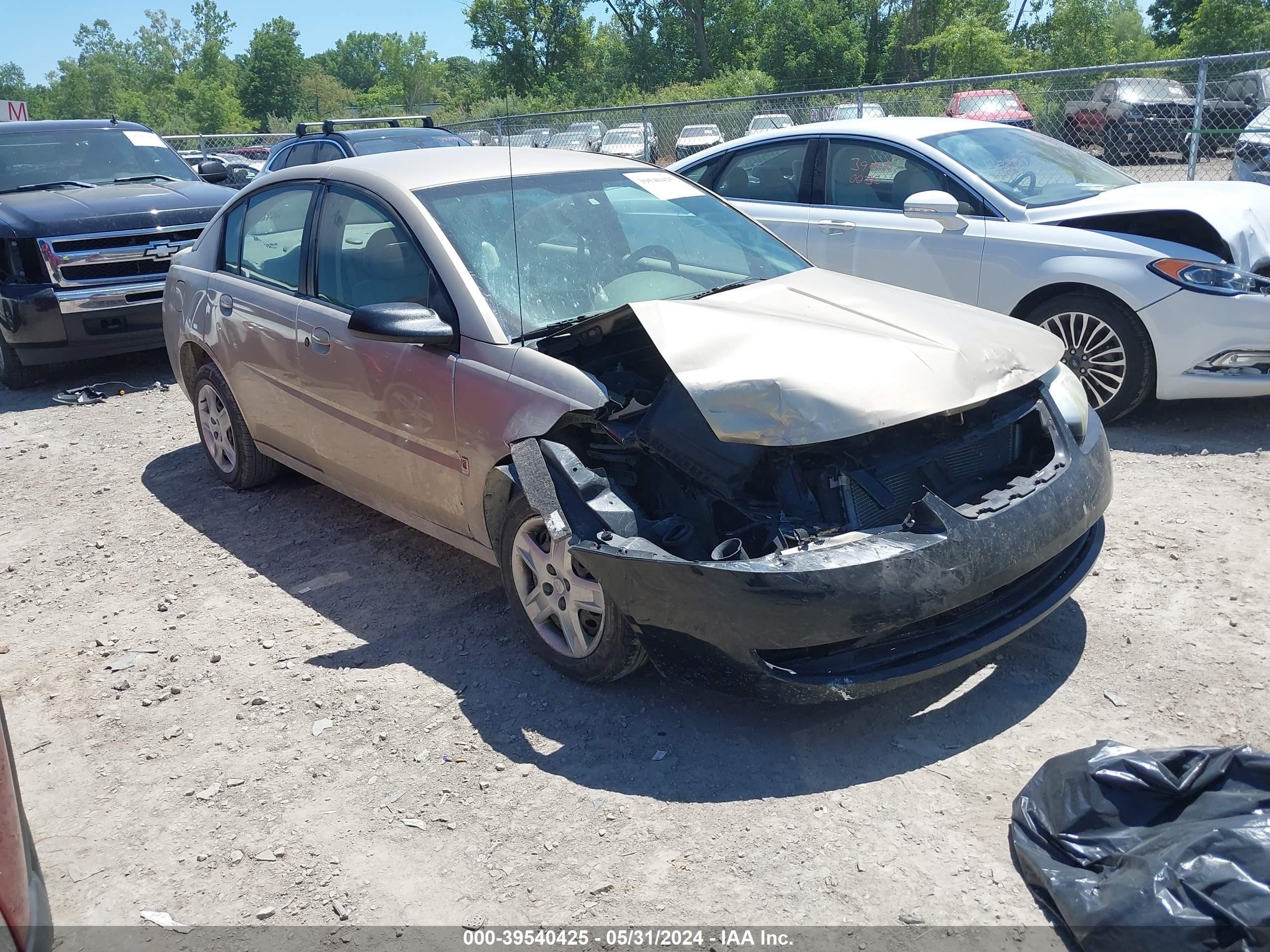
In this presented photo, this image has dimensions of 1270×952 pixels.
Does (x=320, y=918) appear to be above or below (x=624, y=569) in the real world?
below

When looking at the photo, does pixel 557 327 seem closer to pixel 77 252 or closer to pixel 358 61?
pixel 77 252

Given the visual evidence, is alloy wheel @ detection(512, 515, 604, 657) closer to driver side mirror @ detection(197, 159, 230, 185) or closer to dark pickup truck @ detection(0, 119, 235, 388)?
dark pickup truck @ detection(0, 119, 235, 388)

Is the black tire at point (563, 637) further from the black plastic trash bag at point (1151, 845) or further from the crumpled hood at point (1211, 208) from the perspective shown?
the crumpled hood at point (1211, 208)

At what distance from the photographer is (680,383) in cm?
346

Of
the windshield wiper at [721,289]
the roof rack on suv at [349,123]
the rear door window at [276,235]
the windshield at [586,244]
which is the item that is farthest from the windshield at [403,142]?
the windshield wiper at [721,289]

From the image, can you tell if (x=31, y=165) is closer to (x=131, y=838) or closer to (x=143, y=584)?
(x=143, y=584)

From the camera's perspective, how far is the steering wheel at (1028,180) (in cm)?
653

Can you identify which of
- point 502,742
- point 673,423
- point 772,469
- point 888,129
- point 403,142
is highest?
point 403,142

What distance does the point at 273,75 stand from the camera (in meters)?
67.7

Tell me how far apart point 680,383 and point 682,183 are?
194cm

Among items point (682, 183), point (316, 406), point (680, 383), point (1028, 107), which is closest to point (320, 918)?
point (680, 383)

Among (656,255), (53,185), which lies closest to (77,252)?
(53,185)

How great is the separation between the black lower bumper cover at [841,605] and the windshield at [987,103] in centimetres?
1382

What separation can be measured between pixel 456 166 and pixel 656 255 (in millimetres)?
964
